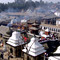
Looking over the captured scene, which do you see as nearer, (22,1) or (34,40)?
(34,40)

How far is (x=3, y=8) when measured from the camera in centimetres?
6494

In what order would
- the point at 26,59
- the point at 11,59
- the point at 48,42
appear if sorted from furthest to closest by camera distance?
the point at 48,42 → the point at 11,59 → the point at 26,59

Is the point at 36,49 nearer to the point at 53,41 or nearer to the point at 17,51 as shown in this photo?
the point at 17,51

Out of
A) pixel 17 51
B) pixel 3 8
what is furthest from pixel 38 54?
pixel 3 8

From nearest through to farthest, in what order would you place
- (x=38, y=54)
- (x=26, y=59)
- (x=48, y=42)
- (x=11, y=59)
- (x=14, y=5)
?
1. (x=38, y=54)
2. (x=26, y=59)
3. (x=11, y=59)
4. (x=48, y=42)
5. (x=14, y=5)

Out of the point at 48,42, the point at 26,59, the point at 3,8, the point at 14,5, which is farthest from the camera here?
the point at 14,5

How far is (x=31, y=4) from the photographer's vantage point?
74750 mm

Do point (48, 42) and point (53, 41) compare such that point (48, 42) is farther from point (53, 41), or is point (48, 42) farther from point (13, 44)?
point (13, 44)

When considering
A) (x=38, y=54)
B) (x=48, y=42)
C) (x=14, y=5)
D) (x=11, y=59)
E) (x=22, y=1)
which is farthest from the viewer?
(x=22, y=1)

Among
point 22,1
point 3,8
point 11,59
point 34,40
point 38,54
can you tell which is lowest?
point 11,59

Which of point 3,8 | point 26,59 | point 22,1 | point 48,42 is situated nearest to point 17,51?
point 26,59

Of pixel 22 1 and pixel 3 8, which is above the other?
pixel 22 1

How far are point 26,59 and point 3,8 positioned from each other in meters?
58.7

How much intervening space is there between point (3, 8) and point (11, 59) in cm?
5708
